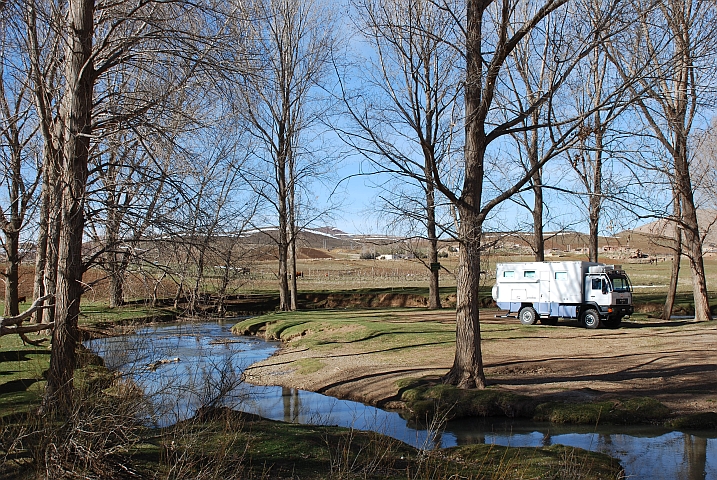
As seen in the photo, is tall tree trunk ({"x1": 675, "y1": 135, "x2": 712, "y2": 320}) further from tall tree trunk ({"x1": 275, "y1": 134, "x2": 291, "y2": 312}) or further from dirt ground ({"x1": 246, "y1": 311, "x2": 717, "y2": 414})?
tall tree trunk ({"x1": 275, "y1": 134, "x2": 291, "y2": 312})

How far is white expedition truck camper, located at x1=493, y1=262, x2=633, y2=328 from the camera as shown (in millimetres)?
24031

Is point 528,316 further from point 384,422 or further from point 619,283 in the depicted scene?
point 384,422

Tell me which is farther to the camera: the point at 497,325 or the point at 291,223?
the point at 291,223

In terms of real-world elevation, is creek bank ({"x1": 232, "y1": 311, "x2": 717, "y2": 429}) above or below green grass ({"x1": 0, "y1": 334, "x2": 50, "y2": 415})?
below

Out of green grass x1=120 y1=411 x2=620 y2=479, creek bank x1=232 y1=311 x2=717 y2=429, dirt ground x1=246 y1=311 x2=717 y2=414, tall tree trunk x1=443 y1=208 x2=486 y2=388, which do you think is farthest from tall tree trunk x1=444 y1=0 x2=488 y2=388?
green grass x1=120 y1=411 x2=620 y2=479

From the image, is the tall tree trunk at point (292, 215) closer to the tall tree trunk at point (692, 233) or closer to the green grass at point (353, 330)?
the green grass at point (353, 330)

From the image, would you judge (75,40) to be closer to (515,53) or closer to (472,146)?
(472,146)

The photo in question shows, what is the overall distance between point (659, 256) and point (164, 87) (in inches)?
3589

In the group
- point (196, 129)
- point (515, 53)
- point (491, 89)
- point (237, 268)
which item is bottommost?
point (237, 268)

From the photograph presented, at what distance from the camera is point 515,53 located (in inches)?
795

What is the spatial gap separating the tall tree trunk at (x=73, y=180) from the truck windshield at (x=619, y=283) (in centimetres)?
2139

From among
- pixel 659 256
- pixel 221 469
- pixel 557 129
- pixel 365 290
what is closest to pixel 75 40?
pixel 221 469

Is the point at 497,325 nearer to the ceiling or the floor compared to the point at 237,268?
nearer to the floor

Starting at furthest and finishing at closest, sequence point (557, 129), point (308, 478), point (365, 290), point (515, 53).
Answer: point (365, 290) < point (515, 53) < point (557, 129) < point (308, 478)
